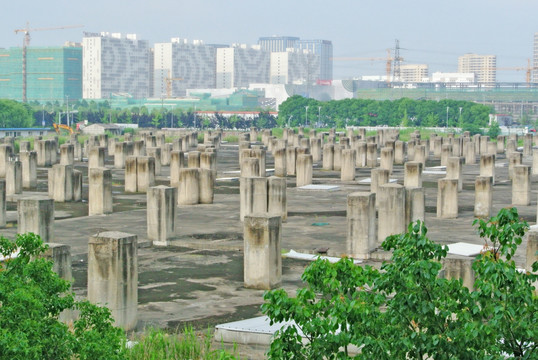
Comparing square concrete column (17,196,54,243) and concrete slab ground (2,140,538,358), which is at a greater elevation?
square concrete column (17,196,54,243)

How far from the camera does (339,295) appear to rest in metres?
9.64

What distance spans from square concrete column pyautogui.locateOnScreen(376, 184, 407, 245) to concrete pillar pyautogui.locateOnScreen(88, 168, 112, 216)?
9773 millimetres

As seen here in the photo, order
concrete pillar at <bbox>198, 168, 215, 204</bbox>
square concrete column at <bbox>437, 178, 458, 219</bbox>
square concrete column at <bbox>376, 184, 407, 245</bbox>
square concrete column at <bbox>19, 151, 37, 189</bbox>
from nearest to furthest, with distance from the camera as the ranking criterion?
square concrete column at <bbox>376, 184, 407, 245</bbox> < square concrete column at <bbox>437, 178, 458, 219</bbox> < concrete pillar at <bbox>198, 168, 215, 204</bbox> < square concrete column at <bbox>19, 151, 37, 189</bbox>

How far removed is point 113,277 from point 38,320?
250 inches

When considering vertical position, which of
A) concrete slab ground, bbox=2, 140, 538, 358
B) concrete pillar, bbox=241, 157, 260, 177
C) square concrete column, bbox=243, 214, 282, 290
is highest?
concrete pillar, bbox=241, 157, 260, 177

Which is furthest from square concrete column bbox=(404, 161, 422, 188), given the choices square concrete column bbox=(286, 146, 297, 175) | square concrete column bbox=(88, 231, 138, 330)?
square concrete column bbox=(88, 231, 138, 330)

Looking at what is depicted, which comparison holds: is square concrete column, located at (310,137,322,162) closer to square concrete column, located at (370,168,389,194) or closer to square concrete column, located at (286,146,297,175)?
square concrete column, located at (286,146,297,175)

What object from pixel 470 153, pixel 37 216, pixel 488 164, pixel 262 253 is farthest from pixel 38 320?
pixel 470 153

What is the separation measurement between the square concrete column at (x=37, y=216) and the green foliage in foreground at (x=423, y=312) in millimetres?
15209

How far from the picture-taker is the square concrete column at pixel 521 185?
Answer: 35625 millimetres

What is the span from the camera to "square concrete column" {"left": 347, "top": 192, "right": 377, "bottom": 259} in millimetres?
23500

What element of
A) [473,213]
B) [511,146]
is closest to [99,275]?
[473,213]

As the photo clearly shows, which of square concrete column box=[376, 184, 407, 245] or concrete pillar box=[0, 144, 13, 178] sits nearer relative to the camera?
square concrete column box=[376, 184, 407, 245]

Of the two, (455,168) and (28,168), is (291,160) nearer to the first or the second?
(455,168)
